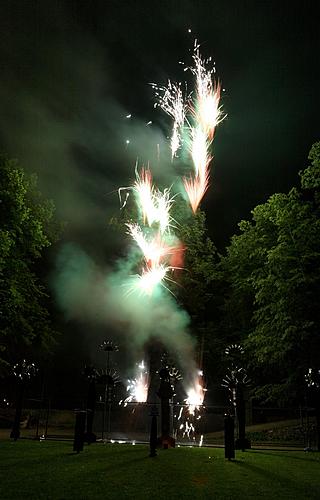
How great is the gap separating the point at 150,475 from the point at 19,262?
16.9m

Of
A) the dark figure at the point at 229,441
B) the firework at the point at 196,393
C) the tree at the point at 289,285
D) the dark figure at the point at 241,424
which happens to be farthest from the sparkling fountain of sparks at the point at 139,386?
the dark figure at the point at 229,441

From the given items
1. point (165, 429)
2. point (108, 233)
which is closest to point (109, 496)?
point (165, 429)

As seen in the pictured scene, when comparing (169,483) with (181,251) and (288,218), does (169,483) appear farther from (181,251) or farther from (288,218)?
(181,251)

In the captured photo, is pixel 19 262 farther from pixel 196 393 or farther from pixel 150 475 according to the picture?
pixel 150 475

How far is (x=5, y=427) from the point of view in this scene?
25.8 meters

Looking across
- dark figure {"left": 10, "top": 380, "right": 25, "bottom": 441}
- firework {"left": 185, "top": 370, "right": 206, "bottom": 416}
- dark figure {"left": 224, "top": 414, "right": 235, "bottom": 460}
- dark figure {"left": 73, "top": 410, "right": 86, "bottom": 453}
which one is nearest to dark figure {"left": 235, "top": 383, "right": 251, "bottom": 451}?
dark figure {"left": 224, "top": 414, "right": 235, "bottom": 460}

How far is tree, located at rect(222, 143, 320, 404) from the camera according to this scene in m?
23.9

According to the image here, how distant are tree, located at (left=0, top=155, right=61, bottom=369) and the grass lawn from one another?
36.5 ft

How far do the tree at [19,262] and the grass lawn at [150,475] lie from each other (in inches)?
438

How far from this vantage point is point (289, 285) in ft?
79.5

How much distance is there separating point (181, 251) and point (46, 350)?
42.4ft

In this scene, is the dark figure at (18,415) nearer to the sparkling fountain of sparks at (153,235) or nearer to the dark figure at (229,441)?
the dark figure at (229,441)

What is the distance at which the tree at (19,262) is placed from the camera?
75.3 ft

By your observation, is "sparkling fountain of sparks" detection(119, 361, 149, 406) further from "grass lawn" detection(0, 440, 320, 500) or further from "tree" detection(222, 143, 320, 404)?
→ "grass lawn" detection(0, 440, 320, 500)
